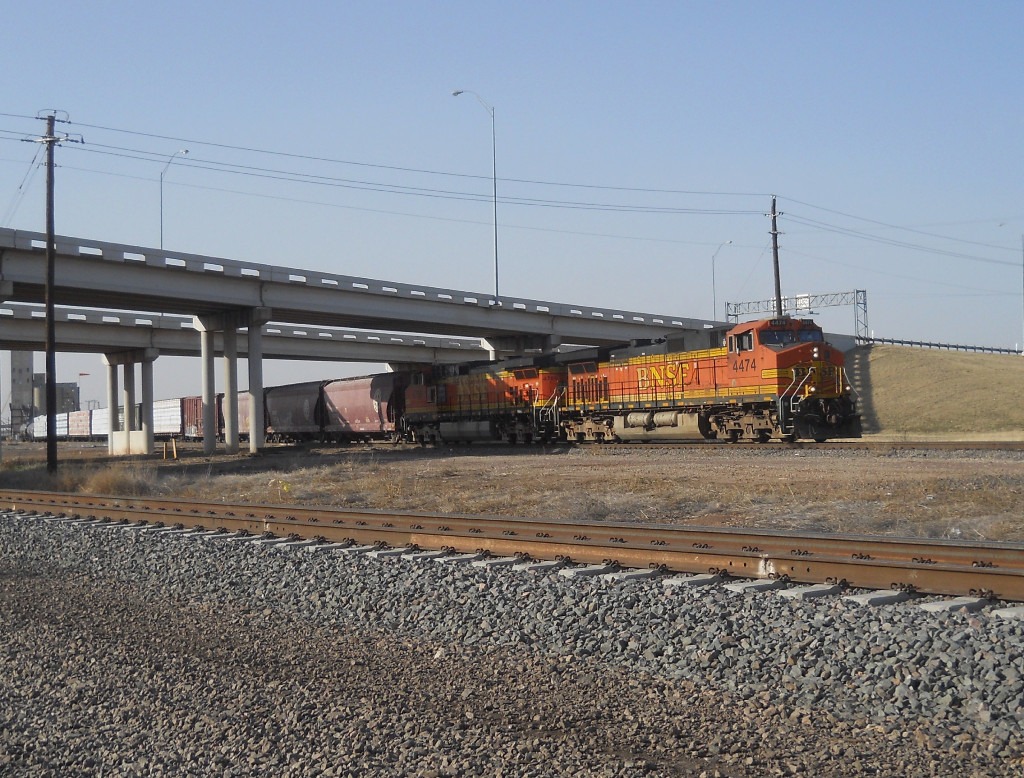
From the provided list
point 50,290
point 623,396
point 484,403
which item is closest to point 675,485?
point 623,396

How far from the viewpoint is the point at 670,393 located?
88.2ft

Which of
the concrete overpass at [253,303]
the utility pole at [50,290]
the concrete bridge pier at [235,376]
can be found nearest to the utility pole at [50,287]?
the utility pole at [50,290]

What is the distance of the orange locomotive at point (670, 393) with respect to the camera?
23.6 metres

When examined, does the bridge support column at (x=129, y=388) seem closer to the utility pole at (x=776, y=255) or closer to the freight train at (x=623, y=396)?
the freight train at (x=623, y=396)

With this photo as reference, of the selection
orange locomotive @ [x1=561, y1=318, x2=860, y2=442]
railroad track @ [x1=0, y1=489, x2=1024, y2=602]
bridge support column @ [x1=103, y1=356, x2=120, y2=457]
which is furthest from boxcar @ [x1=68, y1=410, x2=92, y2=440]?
railroad track @ [x1=0, y1=489, x2=1024, y2=602]

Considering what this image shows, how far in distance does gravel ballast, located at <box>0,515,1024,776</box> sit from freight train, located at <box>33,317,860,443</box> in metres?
17.3

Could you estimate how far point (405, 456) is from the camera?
30.1 m

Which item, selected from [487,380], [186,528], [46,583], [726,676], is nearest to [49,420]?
[487,380]

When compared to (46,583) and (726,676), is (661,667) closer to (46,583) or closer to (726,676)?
(726,676)

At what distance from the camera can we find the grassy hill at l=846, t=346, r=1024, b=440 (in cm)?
4150

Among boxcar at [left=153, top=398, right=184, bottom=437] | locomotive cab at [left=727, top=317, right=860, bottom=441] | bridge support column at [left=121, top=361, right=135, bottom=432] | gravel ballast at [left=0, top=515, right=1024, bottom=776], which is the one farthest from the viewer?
boxcar at [left=153, top=398, right=184, bottom=437]

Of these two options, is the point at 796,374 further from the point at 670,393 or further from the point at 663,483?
the point at 663,483

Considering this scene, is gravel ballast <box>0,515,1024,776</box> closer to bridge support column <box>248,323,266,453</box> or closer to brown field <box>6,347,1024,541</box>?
brown field <box>6,347,1024,541</box>

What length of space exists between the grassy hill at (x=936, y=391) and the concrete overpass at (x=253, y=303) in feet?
40.6
